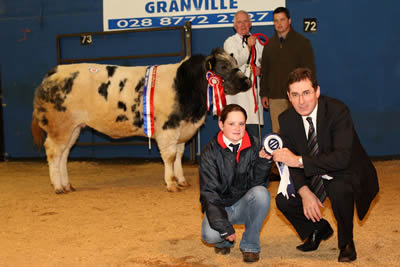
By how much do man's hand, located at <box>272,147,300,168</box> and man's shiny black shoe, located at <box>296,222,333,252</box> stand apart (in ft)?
1.82

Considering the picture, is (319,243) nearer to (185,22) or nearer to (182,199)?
(182,199)

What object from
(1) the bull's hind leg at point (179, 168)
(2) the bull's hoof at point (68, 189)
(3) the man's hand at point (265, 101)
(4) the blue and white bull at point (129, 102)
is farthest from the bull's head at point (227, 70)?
(2) the bull's hoof at point (68, 189)

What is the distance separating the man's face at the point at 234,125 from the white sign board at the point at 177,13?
4580 mm

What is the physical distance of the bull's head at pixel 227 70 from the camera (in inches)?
197

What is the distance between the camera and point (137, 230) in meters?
3.54

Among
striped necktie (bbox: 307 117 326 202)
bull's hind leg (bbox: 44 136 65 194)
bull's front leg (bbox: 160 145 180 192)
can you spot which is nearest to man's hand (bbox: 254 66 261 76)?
bull's front leg (bbox: 160 145 180 192)

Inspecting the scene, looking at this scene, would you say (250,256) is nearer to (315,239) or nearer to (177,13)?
(315,239)

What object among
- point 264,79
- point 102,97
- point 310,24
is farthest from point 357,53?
point 102,97

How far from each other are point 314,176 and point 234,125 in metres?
0.62

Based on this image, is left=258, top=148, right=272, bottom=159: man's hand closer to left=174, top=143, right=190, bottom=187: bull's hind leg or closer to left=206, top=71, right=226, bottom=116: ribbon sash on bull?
left=206, top=71, right=226, bottom=116: ribbon sash on bull

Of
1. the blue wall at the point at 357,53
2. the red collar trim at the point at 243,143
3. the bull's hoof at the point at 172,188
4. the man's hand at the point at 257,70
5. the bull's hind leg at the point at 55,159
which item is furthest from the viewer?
the blue wall at the point at 357,53

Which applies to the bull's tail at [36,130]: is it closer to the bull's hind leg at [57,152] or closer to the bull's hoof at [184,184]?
the bull's hind leg at [57,152]

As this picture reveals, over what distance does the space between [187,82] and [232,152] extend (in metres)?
2.44

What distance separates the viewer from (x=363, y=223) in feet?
11.6
